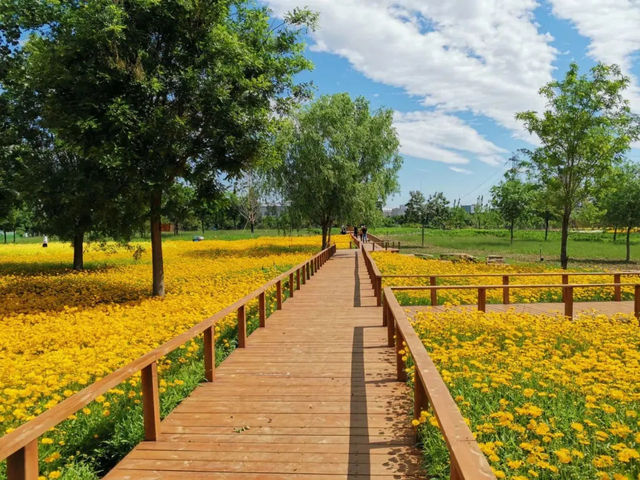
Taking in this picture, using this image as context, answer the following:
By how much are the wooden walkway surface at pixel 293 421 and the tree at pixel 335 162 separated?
2312 cm

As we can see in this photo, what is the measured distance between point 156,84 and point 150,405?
8945 mm

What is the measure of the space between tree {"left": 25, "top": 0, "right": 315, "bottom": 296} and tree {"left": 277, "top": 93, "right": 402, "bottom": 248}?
16756 millimetres

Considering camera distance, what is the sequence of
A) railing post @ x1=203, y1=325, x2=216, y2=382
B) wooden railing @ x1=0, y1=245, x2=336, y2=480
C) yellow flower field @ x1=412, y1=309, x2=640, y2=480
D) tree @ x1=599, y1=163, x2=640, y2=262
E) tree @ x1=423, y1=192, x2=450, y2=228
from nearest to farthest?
1. wooden railing @ x1=0, y1=245, x2=336, y2=480
2. yellow flower field @ x1=412, y1=309, x2=640, y2=480
3. railing post @ x1=203, y1=325, x2=216, y2=382
4. tree @ x1=599, y1=163, x2=640, y2=262
5. tree @ x1=423, y1=192, x2=450, y2=228

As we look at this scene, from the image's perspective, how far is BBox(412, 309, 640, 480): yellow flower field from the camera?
3361mm

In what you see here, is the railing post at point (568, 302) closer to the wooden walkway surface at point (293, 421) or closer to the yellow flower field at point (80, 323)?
the wooden walkway surface at point (293, 421)

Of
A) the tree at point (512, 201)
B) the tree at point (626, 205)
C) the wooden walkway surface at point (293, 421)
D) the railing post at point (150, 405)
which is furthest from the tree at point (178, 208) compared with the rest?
the tree at point (512, 201)

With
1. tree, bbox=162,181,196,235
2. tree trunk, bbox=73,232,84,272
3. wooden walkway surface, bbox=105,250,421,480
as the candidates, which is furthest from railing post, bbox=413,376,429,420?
tree trunk, bbox=73,232,84,272

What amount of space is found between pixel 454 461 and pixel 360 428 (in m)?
1.96

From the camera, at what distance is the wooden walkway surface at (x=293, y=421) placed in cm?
343

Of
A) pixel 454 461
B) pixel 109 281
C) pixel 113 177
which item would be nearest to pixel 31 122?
pixel 109 281

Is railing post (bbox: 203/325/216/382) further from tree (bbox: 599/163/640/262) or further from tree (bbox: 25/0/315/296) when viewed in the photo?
tree (bbox: 599/163/640/262)

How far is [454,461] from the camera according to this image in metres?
2.27

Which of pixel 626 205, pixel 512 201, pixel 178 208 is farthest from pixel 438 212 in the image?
pixel 178 208

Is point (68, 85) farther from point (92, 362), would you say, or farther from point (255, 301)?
point (92, 362)
